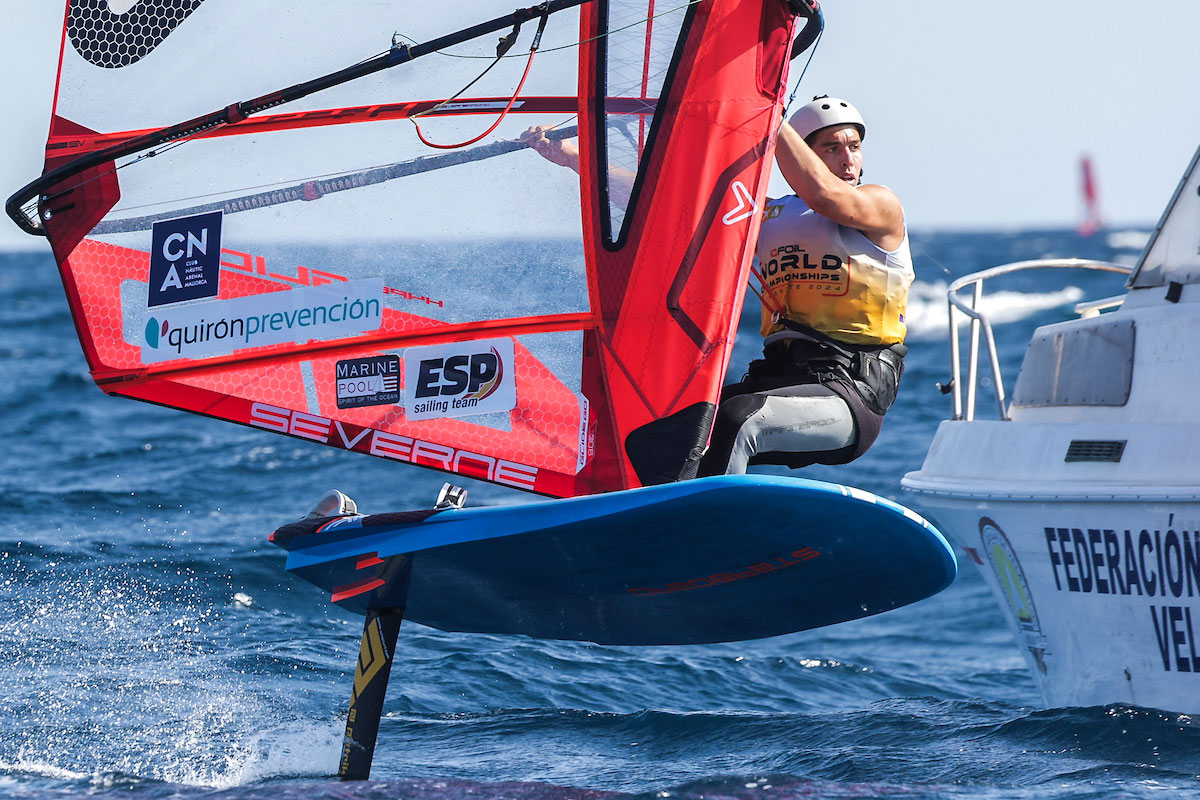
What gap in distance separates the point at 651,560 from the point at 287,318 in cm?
140

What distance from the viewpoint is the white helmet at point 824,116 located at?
4.24 meters

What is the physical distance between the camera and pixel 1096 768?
14.8 feet

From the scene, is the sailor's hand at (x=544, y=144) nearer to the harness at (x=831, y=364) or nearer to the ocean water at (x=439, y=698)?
the harness at (x=831, y=364)

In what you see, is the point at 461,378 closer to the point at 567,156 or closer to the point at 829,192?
the point at 567,156

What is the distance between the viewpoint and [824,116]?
167 inches

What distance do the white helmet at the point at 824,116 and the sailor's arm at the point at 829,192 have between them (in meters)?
0.16

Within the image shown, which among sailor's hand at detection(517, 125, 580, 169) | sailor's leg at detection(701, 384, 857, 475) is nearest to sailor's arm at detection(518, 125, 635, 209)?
sailor's hand at detection(517, 125, 580, 169)

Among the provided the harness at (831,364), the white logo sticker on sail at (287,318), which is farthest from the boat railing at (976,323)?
the white logo sticker on sail at (287,318)

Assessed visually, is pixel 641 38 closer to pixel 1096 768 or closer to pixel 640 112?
pixel 640 112

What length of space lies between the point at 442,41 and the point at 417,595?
185cm

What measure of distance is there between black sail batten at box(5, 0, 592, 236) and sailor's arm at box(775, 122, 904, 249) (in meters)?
0.78

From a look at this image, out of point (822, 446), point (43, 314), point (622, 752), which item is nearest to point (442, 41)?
point (822, 446)

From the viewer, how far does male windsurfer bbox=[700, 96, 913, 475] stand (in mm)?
4066

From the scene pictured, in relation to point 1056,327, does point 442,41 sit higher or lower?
higher
